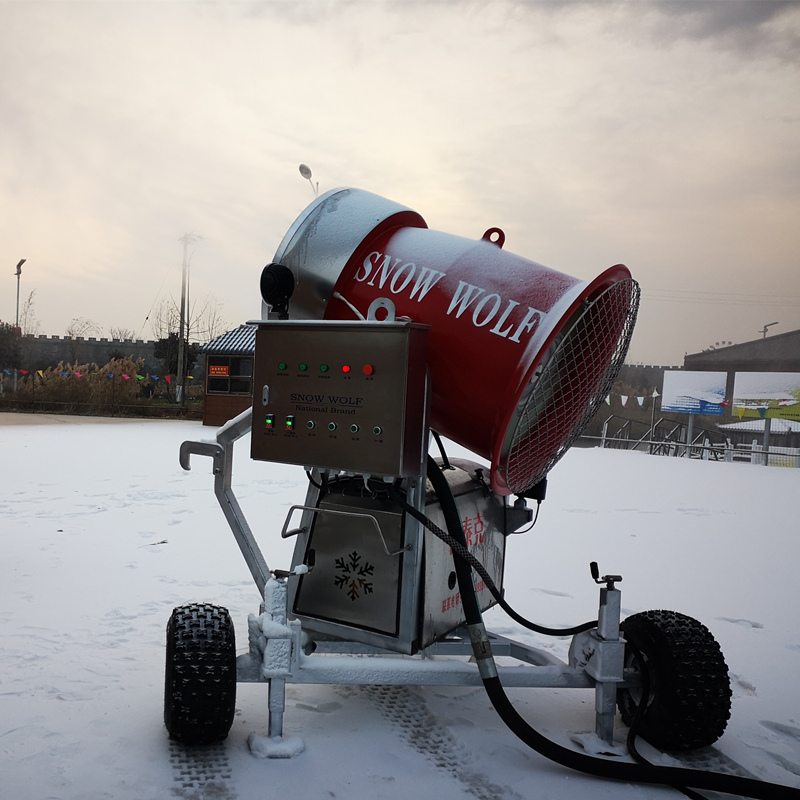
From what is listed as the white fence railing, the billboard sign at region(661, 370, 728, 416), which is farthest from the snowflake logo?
the billboard sign at region(661, 370, 728, 416)

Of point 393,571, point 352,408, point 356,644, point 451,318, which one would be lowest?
point 356,644

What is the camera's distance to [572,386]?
232 centimetres

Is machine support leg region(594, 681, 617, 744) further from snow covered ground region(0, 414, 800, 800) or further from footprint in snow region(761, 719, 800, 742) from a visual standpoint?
footprint in snow region(761, 719, 800, 742)

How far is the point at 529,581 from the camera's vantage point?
14.4 ft

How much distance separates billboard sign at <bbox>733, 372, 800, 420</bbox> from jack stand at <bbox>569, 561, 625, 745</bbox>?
1964 cm

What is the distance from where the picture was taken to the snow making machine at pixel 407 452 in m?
2.12

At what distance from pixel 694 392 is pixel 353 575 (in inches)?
838

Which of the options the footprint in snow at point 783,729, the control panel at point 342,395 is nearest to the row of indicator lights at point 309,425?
the control panel at point 342,395

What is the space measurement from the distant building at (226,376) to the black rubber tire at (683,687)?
13.4m

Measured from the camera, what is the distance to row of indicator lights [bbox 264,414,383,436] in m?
2.17

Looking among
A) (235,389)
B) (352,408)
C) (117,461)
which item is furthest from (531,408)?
(235,389)

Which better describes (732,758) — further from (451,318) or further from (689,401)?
(689,401)

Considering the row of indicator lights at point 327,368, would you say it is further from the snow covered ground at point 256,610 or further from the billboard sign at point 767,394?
the billboard sign at point 767,394

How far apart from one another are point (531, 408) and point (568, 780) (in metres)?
1.07
